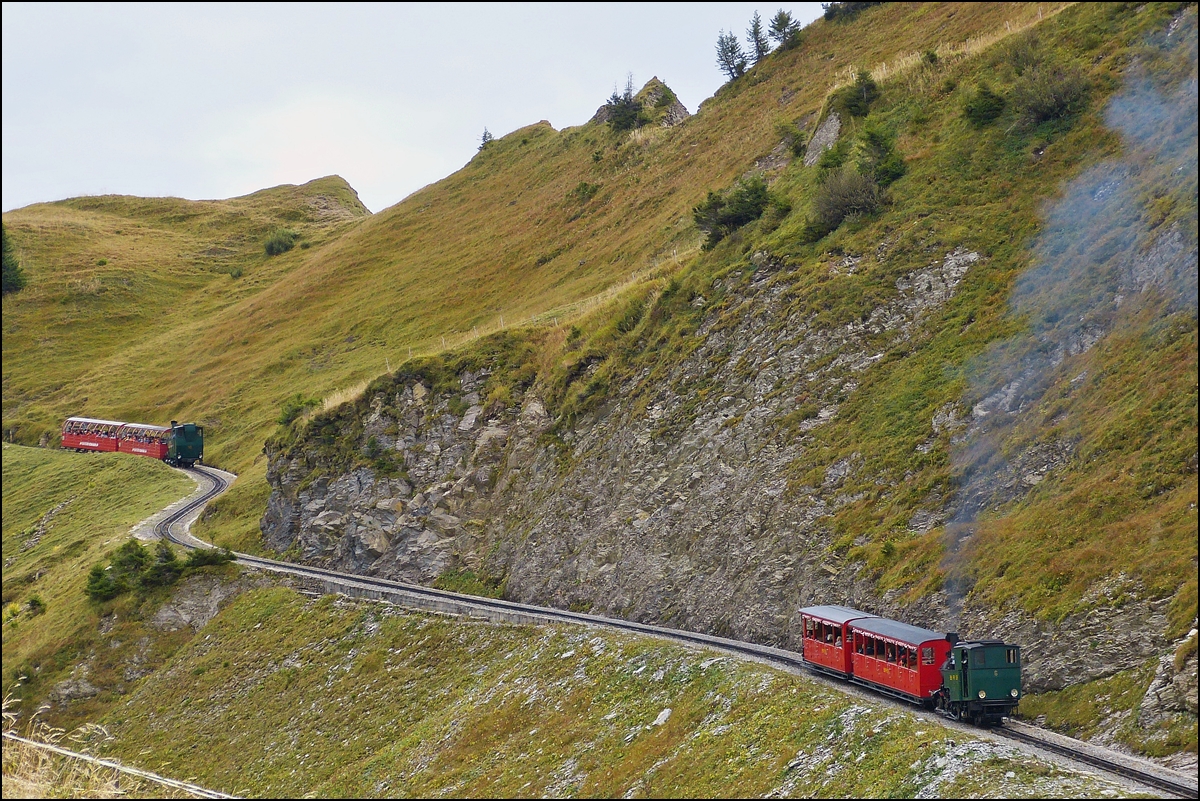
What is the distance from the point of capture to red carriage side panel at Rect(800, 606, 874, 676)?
91.8 ft

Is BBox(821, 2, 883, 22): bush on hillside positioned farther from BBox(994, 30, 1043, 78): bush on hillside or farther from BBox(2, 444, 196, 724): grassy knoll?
BBox(2, 444, 196, 724): grassy knoll

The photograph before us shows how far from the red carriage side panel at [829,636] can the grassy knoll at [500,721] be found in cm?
164

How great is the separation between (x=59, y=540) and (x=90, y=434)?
23.5m

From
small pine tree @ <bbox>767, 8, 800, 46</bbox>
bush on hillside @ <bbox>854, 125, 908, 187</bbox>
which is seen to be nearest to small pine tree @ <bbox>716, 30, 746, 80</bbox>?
small pine tree @ <bbox>767, 8, 800, 46</bbox>

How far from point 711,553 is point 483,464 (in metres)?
18.8

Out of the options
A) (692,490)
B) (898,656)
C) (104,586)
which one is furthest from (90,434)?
(898,656)

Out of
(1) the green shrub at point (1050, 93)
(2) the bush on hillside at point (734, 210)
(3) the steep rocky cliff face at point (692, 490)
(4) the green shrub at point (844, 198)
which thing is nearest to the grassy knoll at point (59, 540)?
(3) the steep rocky cliff face at point (692, 490)

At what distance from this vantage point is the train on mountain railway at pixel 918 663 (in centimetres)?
2369

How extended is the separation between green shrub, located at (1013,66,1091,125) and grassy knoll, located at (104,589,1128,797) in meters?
27.4

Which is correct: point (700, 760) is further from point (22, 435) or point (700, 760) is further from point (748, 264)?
point (22, 435)

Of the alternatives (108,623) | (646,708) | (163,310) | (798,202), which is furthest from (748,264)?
(163,310)

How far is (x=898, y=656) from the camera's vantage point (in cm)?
2598

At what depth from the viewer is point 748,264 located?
159 feet

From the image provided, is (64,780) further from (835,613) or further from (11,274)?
(11,274)
